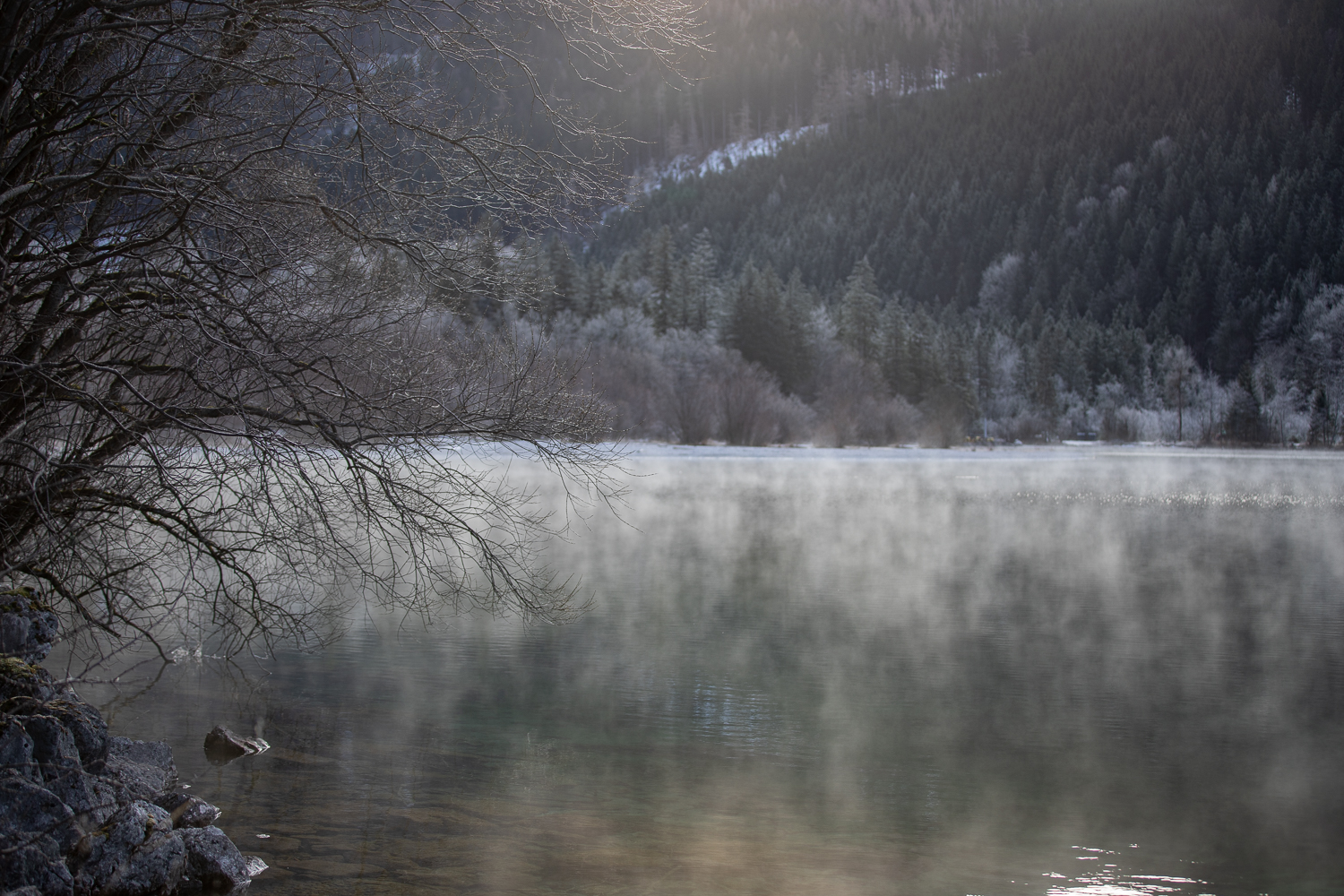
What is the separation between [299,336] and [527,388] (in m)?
1.56

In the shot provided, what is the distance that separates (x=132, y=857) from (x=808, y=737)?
457 centimetres

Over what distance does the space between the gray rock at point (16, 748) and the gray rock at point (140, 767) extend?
1.68 feet

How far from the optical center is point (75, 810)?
16.3ft

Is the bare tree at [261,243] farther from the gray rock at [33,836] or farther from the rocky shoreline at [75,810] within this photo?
the gray rock at [33,836]

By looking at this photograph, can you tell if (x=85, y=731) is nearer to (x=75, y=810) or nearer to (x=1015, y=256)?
(x=75, y=810)

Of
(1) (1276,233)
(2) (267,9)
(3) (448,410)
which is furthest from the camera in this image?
(1) (1276,233)

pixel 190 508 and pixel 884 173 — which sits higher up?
pixel 884 173

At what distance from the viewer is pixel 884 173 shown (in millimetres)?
157125

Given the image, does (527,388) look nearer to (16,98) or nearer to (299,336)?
(299,336)

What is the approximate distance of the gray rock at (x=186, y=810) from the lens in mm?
5648

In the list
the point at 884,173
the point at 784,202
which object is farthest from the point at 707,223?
the point at 884,173

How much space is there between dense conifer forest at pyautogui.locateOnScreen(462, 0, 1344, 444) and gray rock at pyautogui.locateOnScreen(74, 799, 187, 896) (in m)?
4.00

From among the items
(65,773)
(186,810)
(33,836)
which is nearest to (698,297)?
Result: (186,810)

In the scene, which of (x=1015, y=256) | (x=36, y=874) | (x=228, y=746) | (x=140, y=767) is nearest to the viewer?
(x=36, y=874)
